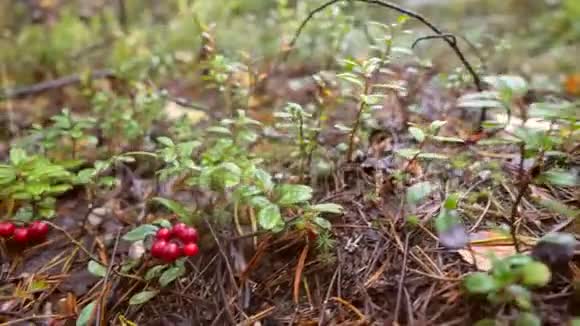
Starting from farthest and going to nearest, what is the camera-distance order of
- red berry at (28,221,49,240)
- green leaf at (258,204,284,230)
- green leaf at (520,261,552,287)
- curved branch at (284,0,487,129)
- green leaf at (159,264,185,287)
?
curved branch at (284,0,487,129) → red berry at (28,221,49,240) → green leaf at (159,264,185,287) → green leaf at (258,204,284,230) → green leaf at (520,261,552,287)

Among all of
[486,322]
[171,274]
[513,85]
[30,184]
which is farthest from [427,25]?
[30,184]

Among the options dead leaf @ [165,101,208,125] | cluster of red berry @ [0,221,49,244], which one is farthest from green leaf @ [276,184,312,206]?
dead leaf @ [165,101,208,125]

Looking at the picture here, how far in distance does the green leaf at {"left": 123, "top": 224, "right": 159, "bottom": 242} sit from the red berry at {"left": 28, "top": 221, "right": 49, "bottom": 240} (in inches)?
15.4

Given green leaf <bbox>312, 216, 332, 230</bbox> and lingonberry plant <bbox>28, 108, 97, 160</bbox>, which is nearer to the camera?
green leaf <bbox>312, 216, 332, 230</bbox>

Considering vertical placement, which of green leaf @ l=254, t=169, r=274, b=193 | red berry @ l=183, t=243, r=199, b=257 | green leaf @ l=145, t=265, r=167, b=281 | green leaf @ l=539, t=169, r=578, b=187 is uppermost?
green leaf @ l=539, t=169, r=578, b=187

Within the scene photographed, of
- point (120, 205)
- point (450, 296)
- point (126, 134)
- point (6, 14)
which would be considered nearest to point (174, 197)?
point (120, 205)

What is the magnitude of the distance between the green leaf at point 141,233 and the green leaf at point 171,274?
13 cm

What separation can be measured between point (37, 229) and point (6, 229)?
9 centimetres

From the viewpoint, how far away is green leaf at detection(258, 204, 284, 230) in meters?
1.51

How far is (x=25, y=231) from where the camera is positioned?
1827 mm

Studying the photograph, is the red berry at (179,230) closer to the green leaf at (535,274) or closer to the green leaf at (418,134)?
the green leaf at (418,134)

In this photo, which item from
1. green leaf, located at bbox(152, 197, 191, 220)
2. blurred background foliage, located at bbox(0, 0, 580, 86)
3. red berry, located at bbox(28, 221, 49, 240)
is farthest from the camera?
blurred background foliage, located at bbox(0, 0, 580, 86)

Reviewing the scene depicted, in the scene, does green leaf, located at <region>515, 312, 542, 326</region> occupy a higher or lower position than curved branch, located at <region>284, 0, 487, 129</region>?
lower

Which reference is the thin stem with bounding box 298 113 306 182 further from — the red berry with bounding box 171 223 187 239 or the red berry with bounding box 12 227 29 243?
the red berry with bounding box 12 227 29 243
